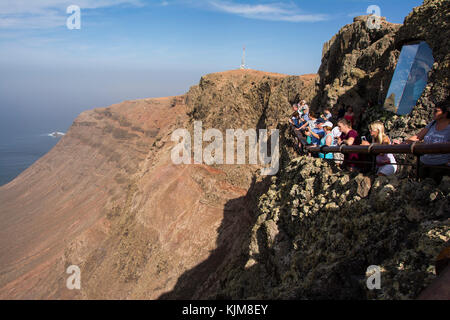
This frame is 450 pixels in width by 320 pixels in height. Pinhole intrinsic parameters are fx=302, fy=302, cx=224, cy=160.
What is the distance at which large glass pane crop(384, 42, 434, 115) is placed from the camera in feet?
25.1

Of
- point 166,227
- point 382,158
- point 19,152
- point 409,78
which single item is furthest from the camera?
point 19,152

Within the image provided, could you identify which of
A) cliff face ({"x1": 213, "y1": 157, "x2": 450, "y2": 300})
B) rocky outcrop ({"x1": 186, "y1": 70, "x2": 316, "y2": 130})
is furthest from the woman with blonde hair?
rocky outcrop ({"x1": 186, "y1": 70, "x2": 316, "y2": 130})

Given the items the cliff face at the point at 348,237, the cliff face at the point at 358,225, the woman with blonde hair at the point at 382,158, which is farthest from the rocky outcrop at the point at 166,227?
the woman with blonde hair at the point at 382,158

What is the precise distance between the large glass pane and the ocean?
370ft

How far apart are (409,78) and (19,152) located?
173 meters

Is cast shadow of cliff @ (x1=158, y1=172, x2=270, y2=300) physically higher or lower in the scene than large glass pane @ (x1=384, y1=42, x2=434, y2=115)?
lower

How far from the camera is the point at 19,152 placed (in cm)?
14588

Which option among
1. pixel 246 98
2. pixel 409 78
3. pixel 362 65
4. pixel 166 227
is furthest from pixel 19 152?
pixel 409 78

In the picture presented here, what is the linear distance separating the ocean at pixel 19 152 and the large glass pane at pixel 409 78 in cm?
11279

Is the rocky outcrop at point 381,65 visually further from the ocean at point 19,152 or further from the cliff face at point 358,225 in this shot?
the ocean at point 19,152

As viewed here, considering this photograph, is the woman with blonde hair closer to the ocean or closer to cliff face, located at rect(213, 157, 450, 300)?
cliff face, located at rect(213, 157, 450, 300)

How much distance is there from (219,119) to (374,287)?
22.0 meters

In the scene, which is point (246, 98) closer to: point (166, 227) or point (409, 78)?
point (166, 227)
